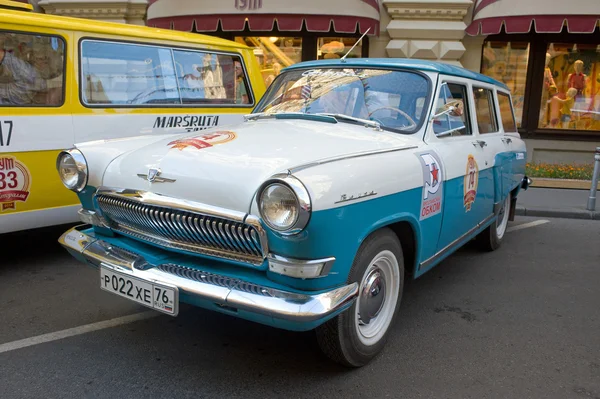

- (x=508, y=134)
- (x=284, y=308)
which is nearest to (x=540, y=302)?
(x=508, y=134)

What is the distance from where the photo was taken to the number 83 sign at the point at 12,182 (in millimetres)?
4211

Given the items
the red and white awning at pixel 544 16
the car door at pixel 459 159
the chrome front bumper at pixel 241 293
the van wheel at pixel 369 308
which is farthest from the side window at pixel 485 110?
the red and white awning at pixel 544 16

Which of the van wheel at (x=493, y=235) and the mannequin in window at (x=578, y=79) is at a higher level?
the mannequin in window at (x=578, y=79)

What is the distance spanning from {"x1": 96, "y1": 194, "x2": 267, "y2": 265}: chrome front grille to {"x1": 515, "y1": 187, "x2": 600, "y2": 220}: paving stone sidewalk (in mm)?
6174

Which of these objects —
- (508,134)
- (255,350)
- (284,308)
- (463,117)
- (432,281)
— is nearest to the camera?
(284,308)

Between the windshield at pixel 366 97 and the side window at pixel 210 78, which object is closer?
the windshield at pixel 366 97

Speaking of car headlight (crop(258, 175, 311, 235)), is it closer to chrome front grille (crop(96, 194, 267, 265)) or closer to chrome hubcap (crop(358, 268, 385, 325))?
chrome front grille (crop(96, 194, 267, 265))

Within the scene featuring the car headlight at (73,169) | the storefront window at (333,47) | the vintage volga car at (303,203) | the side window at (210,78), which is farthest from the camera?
the storefront window at (333,47)

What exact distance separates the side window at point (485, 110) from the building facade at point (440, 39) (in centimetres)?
536

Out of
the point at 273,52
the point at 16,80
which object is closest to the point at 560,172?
the point at 273,52

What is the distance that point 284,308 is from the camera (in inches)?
93.2

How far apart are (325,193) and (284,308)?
557 millimetres

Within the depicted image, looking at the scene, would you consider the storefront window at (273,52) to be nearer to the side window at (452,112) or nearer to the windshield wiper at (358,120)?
the side window at (452,112)

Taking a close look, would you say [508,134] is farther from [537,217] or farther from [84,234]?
[84,234]
